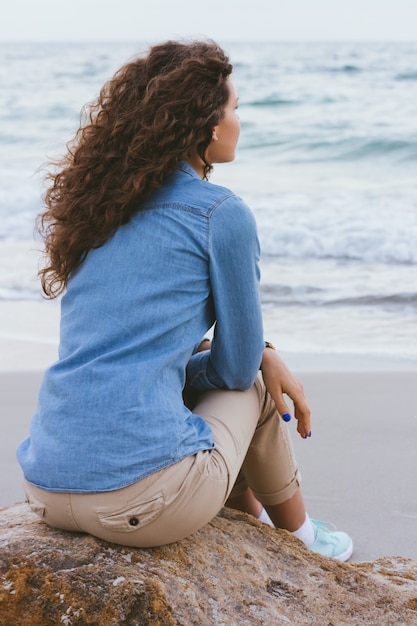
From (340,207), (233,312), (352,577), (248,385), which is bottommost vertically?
(340,207)

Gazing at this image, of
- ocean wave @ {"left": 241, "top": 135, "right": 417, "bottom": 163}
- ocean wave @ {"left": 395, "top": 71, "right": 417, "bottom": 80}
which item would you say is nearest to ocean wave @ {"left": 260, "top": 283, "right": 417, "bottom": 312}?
ocean wave @ {"left": 241, "top": 135, "right": 417, "bottom": 163}

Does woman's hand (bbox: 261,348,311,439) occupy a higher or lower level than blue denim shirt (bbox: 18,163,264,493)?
lower

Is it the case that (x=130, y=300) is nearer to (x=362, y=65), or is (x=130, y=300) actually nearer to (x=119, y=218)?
(x=119, y=218)

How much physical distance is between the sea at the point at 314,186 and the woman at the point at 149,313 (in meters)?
0.32

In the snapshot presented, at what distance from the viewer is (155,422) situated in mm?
1848

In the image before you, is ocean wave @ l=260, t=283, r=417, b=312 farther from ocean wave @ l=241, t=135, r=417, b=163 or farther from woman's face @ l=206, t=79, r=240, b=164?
ocean wave @ l=241, t=135, r=417, b=163

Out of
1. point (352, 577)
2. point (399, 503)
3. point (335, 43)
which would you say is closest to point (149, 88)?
point (352, 577)

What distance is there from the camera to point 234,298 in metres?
1.97

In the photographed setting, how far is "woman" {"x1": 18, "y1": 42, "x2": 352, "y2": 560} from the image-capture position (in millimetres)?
1850

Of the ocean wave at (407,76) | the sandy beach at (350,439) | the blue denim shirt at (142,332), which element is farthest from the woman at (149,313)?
the ocean wave at (407,76)

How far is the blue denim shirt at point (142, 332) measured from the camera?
6.03 feet

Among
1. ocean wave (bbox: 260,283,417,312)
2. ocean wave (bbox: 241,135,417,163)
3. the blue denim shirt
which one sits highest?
the blue denim shirt

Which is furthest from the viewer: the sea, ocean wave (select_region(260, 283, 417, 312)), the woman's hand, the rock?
ocean wave (select_region(260, 283, 417, 312))

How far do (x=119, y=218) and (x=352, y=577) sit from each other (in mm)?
1093
